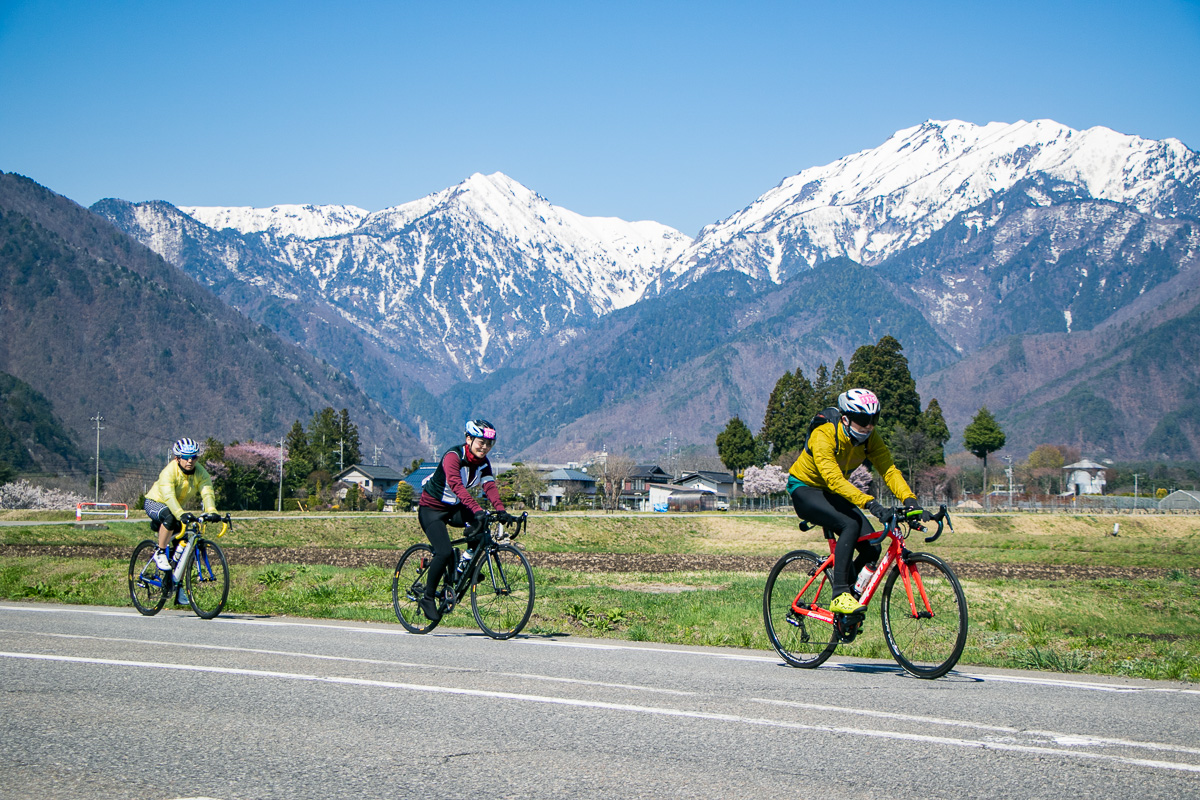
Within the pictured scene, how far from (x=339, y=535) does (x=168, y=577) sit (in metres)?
52.2

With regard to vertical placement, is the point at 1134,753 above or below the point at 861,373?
below

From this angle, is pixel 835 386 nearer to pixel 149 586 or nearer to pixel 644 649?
pixel 149 586

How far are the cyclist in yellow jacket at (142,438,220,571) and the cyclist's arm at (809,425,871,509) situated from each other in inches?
332

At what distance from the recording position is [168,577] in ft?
48.4

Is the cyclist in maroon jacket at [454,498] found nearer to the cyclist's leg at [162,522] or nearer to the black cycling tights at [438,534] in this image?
the black cycling tights at [438,534]

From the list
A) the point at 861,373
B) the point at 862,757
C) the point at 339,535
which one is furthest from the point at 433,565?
the point at 861,373

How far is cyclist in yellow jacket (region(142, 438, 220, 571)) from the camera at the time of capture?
1431 centimetres

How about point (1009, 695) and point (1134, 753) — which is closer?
point (1134, 753)

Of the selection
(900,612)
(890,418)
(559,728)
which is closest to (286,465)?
(890,418)

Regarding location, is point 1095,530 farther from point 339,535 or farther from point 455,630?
point 455,630

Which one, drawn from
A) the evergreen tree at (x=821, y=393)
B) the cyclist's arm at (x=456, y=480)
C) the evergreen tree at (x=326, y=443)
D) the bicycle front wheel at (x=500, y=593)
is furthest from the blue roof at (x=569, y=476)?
the cyclist's arm at (x=456, y=480)

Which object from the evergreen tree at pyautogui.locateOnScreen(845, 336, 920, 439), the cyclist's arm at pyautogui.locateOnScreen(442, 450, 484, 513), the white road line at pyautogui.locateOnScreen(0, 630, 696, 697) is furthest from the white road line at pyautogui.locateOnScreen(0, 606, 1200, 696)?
the evergreen tree at pyautogui.locateOnScreen(845, 336, 920, 439)

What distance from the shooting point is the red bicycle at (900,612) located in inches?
367

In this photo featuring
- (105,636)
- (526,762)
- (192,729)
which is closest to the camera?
(526,762)
